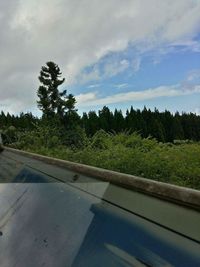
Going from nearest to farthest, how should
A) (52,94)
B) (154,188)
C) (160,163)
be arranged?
(154,188)
(160,163)
(52,94)

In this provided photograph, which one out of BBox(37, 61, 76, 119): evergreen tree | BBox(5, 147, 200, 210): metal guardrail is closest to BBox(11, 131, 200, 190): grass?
BBox(5, 147, 200, 210): metal guardrail

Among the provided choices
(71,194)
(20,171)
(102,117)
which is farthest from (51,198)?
(102,117)

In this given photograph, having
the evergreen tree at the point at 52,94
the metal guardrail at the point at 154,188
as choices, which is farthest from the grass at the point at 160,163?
the evergreen tree at the point at 52,94

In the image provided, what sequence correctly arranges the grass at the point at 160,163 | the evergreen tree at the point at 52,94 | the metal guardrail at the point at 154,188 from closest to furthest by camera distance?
the metal guardrail at the point at 154,188, the grass at the point at 160,163, the evergreen tree at the point at 52,94

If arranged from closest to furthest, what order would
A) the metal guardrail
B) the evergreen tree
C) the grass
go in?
the metal guardrail < the grass < the evergreen tree

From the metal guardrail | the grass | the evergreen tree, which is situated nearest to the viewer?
the metal guardrail

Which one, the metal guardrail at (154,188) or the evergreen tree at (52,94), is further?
the evergreen tree at (52,94)

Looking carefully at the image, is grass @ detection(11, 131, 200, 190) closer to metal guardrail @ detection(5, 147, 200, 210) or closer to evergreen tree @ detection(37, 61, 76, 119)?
metal guardrail @ detection(5, 147, 200, 210)

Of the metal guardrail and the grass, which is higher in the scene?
the metal guardrail

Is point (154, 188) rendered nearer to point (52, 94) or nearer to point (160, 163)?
point (160, 163)

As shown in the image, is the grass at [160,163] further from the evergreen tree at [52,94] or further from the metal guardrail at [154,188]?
the evergreen tree at [52,94]

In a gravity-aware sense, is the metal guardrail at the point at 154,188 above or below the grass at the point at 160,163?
above

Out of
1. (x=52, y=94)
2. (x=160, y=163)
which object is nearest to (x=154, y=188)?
(x=160, y=163)

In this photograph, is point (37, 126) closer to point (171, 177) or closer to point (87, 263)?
point (171, 177)
